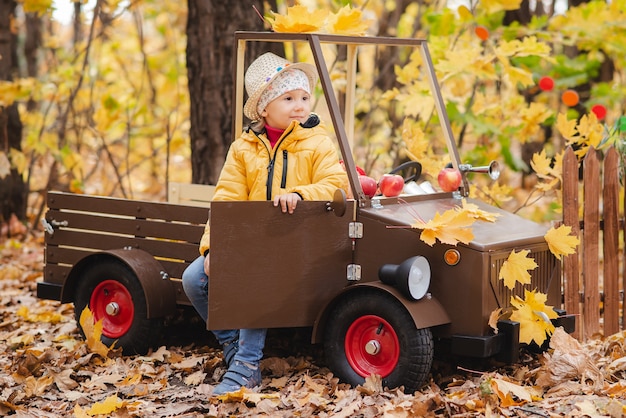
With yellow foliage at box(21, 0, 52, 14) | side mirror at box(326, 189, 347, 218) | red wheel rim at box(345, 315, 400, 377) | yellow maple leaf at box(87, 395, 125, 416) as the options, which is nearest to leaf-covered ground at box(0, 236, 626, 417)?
yellow maple leaf at box(87, 395, 125, 416)

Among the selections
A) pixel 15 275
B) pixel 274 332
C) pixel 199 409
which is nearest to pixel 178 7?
pixel 15 275

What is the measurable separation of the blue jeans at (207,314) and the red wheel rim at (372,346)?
437mm

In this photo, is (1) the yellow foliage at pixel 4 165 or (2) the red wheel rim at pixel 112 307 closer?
(2) the red wheel rim at pixel 112 307

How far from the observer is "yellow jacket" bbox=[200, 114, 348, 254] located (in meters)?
4.12

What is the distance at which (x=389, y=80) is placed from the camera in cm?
839

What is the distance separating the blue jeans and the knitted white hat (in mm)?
798

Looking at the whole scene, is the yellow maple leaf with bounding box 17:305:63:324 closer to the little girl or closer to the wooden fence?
the little girl

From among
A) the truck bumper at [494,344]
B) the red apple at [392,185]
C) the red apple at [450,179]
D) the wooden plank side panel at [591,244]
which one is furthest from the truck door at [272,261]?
the wooden plank side panel at [591,244]

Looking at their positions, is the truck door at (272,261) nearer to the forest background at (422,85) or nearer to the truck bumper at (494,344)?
the truck bumper at (494,344)

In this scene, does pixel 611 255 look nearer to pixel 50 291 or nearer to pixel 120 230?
pixel 120 230

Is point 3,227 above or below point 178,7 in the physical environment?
below

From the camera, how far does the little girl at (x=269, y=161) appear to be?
13.3 ft

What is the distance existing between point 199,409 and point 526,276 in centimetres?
159

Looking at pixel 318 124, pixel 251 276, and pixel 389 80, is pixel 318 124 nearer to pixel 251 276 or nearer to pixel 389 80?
pixel 251 276
